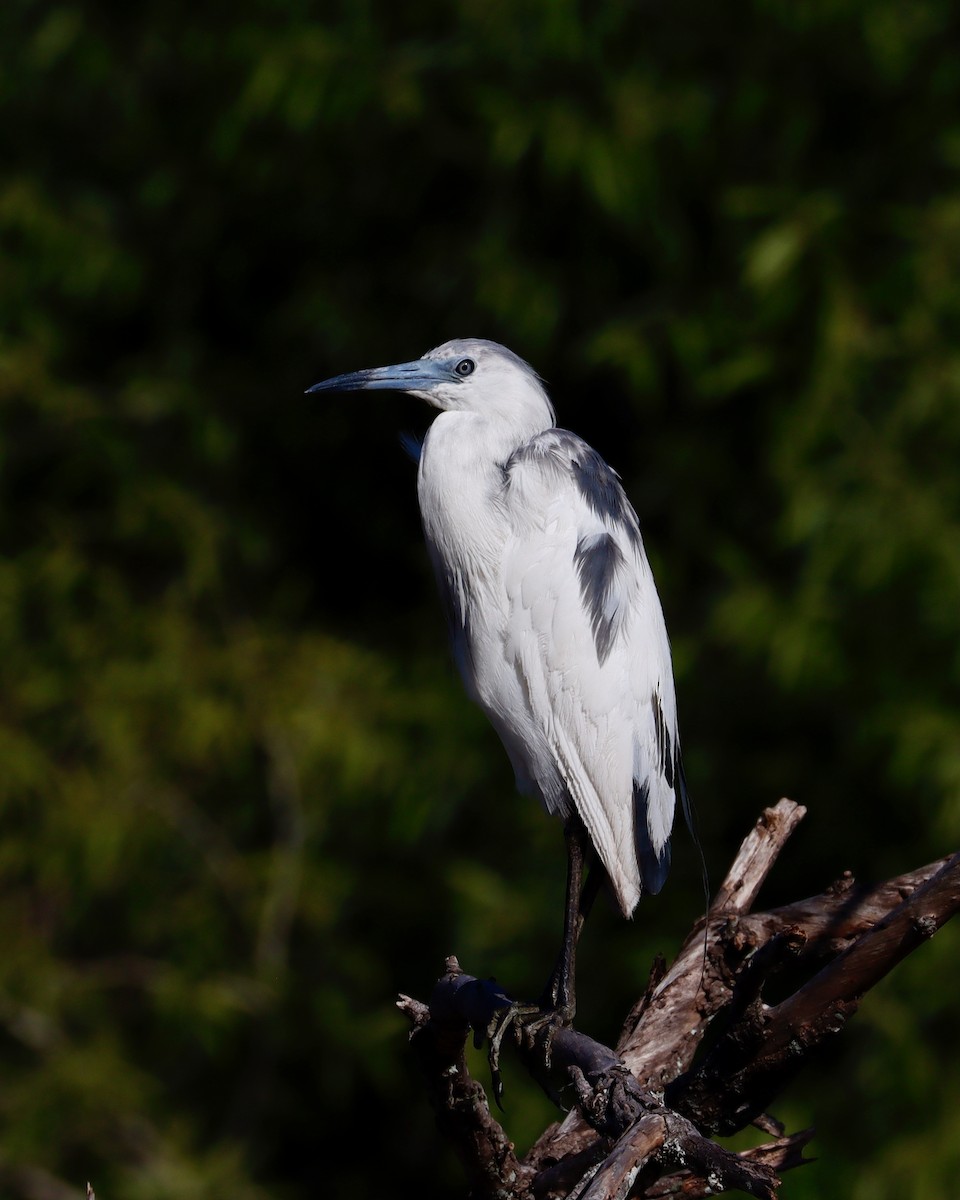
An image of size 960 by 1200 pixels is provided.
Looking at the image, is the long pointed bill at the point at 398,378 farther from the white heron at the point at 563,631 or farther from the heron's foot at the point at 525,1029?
the heron's foot at the point at 525,1029

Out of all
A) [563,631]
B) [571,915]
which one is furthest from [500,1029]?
[563,631]

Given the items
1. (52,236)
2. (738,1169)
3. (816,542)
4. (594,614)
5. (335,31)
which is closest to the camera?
(738,1169)

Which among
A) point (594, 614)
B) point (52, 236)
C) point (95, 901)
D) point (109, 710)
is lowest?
point (95, 901)

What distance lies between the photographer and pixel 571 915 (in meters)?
1.82

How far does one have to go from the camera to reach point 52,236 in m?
3.26

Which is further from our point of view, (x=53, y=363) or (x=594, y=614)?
(x=53, y=363)

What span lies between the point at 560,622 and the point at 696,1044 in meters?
0.55

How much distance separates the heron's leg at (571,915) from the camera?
1749mm

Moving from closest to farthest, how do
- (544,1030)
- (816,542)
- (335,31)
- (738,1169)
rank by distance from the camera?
(738,1169)
(544,1030)
(816,542)
(335,31)

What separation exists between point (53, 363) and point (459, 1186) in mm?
2096

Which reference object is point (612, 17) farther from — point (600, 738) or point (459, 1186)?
point (459, 1186)

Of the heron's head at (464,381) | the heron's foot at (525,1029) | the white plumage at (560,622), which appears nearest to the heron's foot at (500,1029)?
the heron's foot at (525,1029)

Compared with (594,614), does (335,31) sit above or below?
above

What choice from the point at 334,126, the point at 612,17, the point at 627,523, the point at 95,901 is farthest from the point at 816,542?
the point at 95,901
